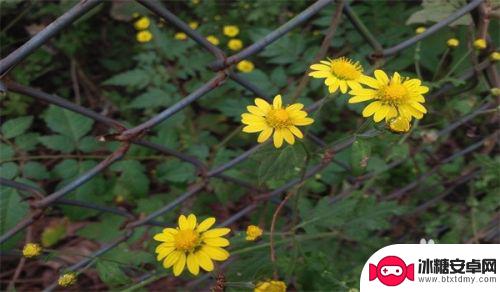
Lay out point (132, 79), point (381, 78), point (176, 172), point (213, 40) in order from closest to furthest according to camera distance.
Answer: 1. point (381, 78)
2. point (176, 172)
3. point (132, 79)
4. point (213, 40)

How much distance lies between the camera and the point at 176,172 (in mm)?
1652

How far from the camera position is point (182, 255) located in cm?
104

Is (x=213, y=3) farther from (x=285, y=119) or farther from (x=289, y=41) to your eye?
(x=285, y=119)

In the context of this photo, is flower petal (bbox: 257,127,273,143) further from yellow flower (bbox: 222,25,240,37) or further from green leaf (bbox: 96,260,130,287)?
yellow flower (bbox: 222,25,240,37)

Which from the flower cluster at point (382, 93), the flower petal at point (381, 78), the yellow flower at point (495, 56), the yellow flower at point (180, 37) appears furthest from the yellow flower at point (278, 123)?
the yellow flower at point (180, 37)

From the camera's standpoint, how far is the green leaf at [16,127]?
1462 mm

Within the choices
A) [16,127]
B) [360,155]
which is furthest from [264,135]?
[16,127]

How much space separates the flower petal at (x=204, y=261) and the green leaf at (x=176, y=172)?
61 cm

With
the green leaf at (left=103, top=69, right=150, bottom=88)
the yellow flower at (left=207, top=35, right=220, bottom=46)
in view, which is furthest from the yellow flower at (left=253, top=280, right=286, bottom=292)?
the yellow flower at (left=207, top=35, right=220, bottom=46)

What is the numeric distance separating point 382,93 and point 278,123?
26 cm

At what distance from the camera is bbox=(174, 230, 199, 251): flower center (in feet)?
3.40

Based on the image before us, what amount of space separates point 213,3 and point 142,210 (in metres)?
1.51

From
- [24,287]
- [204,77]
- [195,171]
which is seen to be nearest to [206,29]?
[204,77]

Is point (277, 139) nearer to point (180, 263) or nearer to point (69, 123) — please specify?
point (180, 263)
